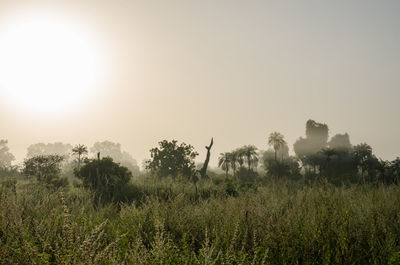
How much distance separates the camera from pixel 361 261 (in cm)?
388

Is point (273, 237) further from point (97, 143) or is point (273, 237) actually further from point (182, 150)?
point (97, 143)

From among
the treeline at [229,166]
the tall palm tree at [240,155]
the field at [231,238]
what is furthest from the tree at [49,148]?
the field at [231,238]

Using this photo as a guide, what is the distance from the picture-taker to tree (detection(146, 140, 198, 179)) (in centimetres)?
3247

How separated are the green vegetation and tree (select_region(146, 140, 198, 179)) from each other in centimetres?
13

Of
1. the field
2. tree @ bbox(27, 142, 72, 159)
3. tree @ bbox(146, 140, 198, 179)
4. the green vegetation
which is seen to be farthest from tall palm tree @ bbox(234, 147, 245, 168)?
tree @ bbox(27, 142, 72, 159)

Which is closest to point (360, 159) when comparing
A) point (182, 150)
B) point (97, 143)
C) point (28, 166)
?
point (182, 150)

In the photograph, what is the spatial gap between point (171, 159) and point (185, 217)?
89.4 ft

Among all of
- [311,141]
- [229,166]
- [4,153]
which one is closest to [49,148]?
[4,153]

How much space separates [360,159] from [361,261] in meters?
57.9

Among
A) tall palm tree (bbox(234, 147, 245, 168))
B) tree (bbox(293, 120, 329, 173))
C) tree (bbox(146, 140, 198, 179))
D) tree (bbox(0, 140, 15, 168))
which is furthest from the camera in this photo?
tree (bbox(0, 140, 15, 168))

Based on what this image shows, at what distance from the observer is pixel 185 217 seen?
603 centimetres

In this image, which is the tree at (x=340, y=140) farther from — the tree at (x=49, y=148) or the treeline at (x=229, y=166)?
the tree at (x=49, y=148)

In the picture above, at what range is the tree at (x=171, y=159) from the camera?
107ft

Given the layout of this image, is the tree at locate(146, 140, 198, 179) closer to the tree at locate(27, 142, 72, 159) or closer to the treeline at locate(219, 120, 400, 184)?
the treeline at locate(219, 120, 400, 184)
